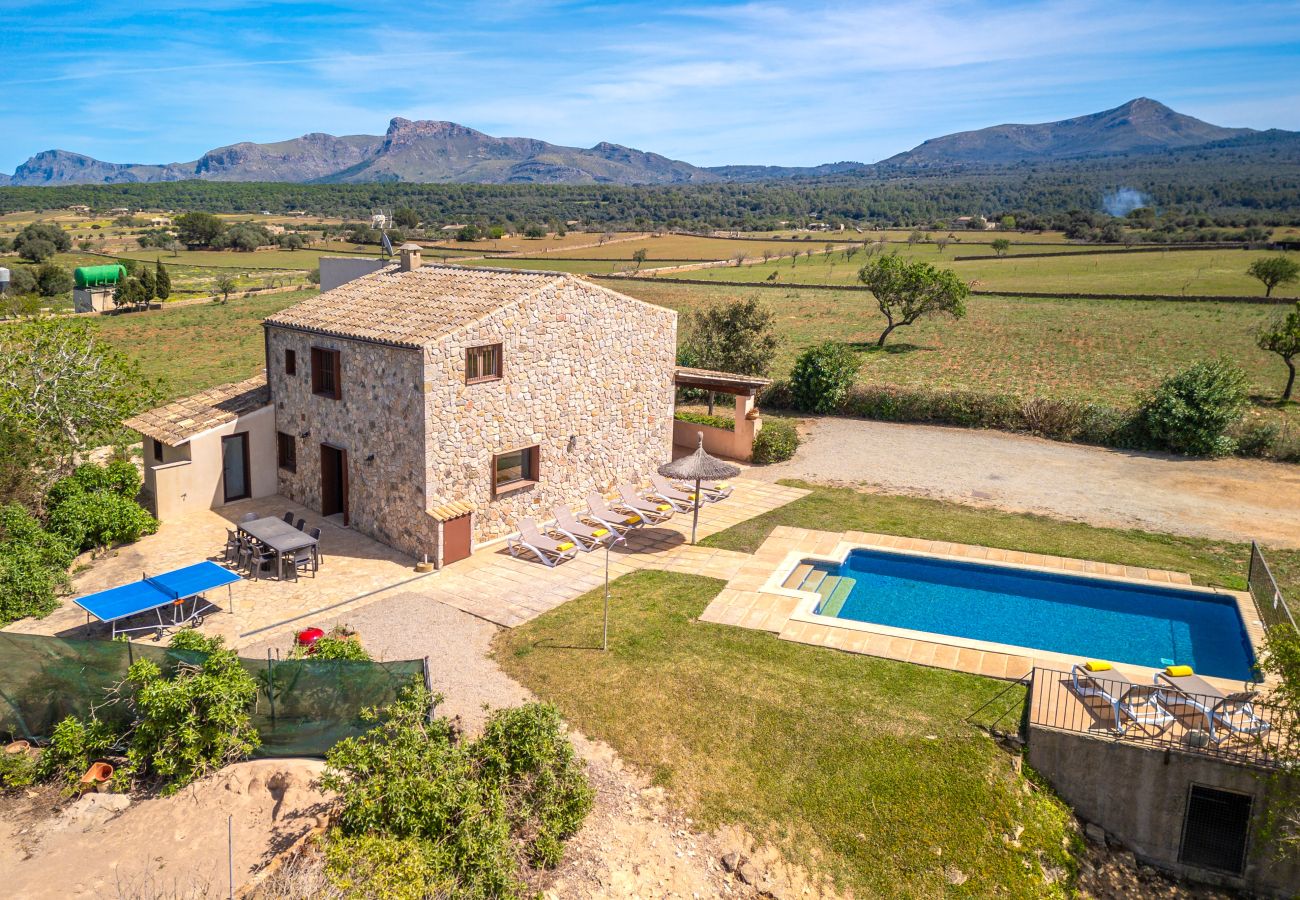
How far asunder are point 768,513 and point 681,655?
26.7 ft

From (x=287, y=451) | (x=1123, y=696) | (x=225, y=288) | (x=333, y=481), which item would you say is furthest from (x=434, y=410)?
(x=225, y=288)

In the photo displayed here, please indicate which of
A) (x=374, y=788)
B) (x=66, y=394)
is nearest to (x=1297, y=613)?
(x=374, y=788)

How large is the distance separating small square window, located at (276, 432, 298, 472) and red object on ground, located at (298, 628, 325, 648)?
323 inches

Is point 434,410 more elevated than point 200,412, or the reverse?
point 434,410

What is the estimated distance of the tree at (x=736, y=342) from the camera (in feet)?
108

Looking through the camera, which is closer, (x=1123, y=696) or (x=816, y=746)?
(x=816, y=746)

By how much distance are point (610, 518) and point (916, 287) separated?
1256 inches

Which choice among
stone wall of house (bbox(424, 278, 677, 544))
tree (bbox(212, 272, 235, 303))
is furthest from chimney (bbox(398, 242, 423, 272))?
tree (bbox(212, 272, 235, 303))

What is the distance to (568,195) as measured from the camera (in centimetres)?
17362

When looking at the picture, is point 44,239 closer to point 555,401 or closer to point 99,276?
point 99,276

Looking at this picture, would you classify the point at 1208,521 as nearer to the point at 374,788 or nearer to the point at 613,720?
the point at 613,720

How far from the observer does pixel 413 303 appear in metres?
19.2

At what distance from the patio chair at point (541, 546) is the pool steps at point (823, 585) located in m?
4.59

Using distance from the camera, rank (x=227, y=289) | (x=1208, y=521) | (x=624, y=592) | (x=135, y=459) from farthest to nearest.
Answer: (x=227, y=289)
(x=135, y=459)
(x=1208, y=521)
(x=624, y=592)
